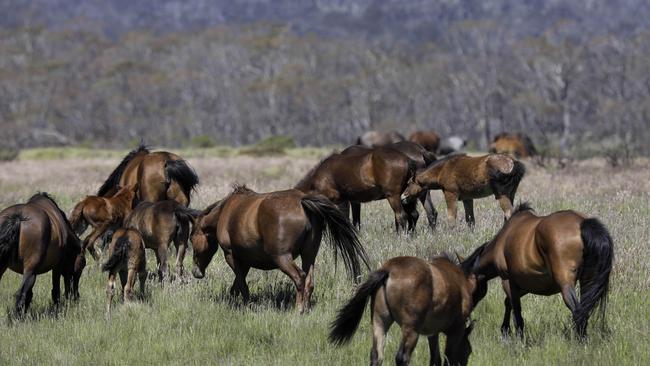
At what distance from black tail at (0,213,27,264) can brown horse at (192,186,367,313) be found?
1906 millimetres

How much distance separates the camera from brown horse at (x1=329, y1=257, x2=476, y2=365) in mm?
5250

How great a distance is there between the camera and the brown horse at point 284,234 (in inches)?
299

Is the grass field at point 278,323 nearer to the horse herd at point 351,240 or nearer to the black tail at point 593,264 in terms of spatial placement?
the horse herd at point 351,240

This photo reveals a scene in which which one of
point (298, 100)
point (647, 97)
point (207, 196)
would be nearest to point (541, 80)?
point (647, 97)

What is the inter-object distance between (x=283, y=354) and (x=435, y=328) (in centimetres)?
152

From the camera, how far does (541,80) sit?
248ft

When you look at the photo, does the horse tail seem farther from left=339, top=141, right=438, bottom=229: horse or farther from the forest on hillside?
the forest on hillside

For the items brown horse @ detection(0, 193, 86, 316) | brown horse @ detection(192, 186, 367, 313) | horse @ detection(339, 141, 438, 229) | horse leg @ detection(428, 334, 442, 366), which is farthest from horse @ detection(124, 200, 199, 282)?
horse leg @ detection(428, 334, 442, 366)

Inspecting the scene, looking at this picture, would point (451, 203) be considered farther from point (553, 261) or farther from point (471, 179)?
point (553, 261)

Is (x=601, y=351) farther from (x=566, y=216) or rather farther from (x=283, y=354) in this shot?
(x=283, y=354)

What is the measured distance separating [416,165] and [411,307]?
23.2 ft

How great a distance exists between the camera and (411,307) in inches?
206

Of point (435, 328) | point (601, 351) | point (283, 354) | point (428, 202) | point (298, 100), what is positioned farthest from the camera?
point (298, 100)

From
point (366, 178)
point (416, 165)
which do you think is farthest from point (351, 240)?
point (416, 165)
